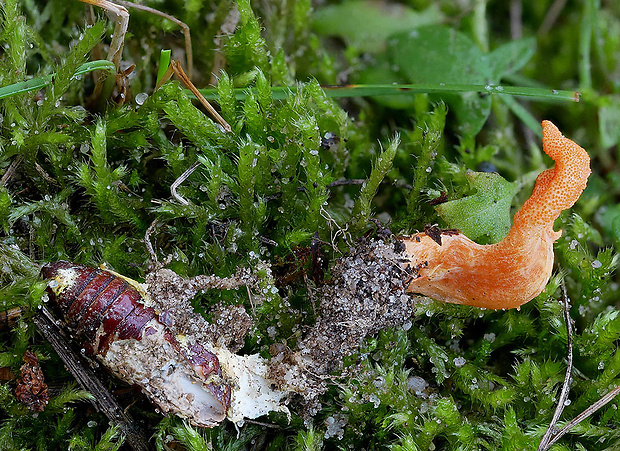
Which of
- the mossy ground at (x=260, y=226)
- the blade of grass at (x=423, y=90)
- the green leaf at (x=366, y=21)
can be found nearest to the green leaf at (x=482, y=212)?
the mossy ground at (x=260, y=226)

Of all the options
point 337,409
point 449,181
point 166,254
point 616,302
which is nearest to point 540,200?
point 449,181

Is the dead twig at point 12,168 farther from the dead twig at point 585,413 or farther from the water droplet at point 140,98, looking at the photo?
the dead twig at point 585,413

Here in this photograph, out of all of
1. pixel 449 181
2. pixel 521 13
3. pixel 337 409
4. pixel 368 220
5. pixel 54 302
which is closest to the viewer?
pixel 54 302

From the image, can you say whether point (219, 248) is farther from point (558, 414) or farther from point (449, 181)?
point (558, 414)

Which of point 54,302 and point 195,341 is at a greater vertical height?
point 54,302

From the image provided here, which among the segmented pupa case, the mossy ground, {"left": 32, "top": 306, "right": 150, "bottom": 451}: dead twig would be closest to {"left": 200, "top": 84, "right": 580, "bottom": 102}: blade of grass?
the mossy ground

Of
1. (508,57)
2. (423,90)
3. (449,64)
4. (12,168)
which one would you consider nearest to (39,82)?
(12,168)

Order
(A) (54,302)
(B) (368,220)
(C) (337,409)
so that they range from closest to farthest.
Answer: (A) (54,302), (C) (337,409), (B) (368,220)
